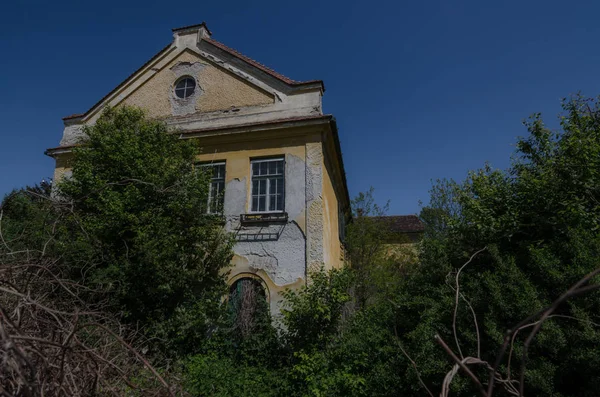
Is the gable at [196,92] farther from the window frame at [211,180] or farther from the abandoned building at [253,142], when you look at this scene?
the window frame at [211,180]

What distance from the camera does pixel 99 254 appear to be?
10.1m

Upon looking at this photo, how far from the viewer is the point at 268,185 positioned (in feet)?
40.4

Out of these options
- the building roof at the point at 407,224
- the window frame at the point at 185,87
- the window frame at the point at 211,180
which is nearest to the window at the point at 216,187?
the window frame at the point at 211,180

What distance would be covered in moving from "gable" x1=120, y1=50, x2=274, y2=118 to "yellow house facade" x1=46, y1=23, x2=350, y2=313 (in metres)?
0.04

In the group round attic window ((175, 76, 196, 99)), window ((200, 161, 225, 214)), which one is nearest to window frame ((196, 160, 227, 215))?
window ((200, 161, 225, 214))

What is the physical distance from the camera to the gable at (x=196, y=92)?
44.0 feet

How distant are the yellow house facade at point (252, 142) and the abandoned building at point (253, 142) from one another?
0.03 meters

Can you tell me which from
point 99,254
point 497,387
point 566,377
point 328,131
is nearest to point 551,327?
point 566,377

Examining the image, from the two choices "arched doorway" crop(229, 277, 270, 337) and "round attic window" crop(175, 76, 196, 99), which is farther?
"round attic window" crop(175, 76, 196, 99)

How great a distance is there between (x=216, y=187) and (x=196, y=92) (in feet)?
11.8

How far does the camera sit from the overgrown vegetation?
24.8 feet

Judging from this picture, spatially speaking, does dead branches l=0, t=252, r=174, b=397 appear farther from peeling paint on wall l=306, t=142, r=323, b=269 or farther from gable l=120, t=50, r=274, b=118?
gable l=120, t=50, r=274, b=118

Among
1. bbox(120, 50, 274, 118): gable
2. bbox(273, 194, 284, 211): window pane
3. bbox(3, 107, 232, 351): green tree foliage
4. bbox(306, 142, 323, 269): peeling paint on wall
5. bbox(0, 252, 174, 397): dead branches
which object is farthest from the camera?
bbox(120, 50, 274, 118): gable

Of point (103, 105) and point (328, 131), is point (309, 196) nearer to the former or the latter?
point (328, 131)
